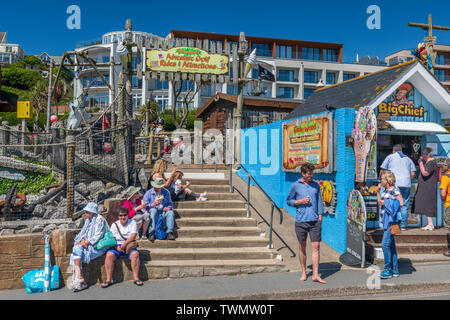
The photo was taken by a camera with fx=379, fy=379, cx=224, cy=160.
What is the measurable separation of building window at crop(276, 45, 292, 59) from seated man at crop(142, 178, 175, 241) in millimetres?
53772

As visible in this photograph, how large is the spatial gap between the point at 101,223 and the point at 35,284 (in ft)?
4.42

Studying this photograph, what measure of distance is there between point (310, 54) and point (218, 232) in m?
56.2

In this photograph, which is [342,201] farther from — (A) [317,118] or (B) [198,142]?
(B) [198,142]

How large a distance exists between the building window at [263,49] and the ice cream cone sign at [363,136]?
51.4 meters

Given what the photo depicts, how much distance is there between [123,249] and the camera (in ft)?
20.7

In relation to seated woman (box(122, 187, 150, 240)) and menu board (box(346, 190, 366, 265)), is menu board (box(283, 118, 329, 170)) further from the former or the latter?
seated woman (box(122, 187, 150, 240))

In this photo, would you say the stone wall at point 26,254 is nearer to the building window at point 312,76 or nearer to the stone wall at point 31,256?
the stone wall at point 31,256

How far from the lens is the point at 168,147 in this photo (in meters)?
16.8

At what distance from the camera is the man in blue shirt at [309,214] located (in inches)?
249

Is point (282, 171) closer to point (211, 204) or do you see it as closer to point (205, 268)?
point (211, 204)

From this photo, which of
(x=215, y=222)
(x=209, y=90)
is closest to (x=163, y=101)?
(x=209, y=90)

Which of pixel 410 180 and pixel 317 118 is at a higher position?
pixel 317 118
